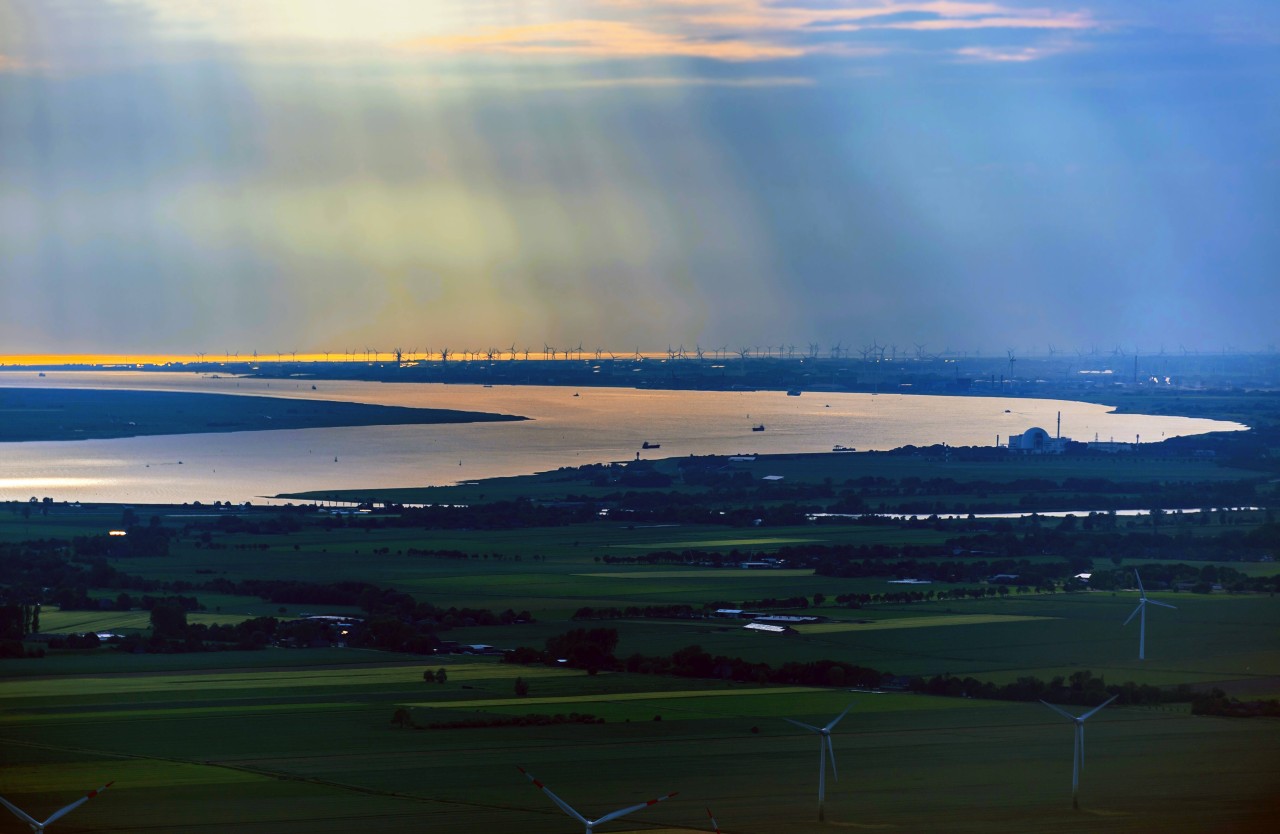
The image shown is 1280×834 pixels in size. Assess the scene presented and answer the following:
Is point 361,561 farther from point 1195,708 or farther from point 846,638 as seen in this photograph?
point 1195,708

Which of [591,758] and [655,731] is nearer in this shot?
[591,758]

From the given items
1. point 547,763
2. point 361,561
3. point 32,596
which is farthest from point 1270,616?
point 32,596

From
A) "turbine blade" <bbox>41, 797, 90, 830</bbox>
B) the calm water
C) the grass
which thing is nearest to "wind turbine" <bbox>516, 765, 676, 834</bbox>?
"turbine blade" <bbox>41, 797, 90, 830</bbox>

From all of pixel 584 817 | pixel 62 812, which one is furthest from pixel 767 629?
pixel 62 812

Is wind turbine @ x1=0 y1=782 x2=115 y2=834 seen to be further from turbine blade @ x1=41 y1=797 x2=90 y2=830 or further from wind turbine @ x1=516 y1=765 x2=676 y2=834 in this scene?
wind turbine @ x1=516 y1=765 x2=676 y2=834

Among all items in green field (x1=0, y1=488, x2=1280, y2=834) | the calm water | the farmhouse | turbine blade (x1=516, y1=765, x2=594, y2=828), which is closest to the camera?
turbine blade (x1=516, y1=765, x2=594, y2=828)

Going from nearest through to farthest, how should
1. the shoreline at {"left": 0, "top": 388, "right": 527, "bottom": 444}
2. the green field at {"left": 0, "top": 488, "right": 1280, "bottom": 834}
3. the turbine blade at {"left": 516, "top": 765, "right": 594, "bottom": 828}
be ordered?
the turbine blade at {"left": 516, "top": 765, "right": 594, "bottom": 828} → the green field at {"left": 0, "top": 488, "right": 1280, "bottom": 834} → the shoreline at {"left": 0, "top": 388, "right": 527, "bottom": 444}

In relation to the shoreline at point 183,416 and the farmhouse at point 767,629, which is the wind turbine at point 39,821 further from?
the shoreline at point 183,416

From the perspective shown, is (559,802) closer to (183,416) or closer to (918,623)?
(918,623)
